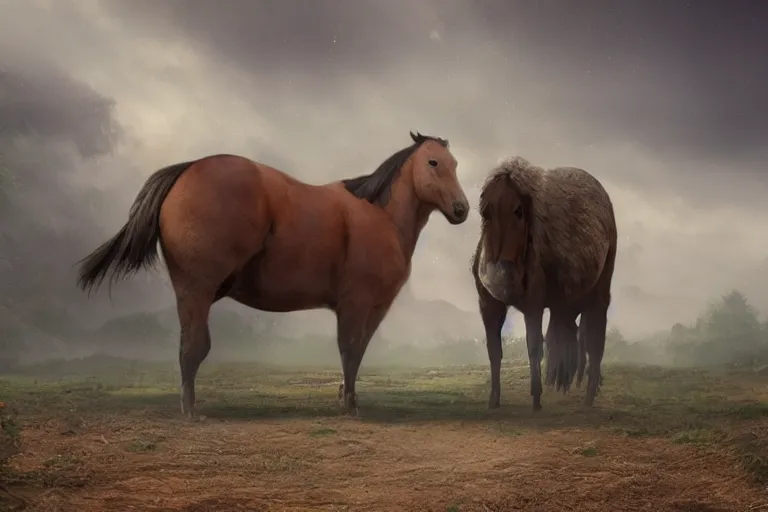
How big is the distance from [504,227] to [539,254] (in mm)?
304

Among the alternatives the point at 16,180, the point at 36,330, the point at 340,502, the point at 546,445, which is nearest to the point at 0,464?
the point at 340,502

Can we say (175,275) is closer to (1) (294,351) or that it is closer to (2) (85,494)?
(2) (85,494)

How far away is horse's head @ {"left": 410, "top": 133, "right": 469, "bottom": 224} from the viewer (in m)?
4.44

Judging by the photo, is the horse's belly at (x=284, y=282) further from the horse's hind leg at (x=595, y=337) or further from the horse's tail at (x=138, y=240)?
the horse's hind leg at (x=595, y=337)

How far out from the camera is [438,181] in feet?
14.7

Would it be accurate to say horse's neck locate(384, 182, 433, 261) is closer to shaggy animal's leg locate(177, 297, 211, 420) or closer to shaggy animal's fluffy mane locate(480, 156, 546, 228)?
shaggy animal's fluffy mane locate(480, 156, 546, 228)

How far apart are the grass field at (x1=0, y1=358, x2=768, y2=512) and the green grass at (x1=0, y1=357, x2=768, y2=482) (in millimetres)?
19

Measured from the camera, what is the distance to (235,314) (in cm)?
582

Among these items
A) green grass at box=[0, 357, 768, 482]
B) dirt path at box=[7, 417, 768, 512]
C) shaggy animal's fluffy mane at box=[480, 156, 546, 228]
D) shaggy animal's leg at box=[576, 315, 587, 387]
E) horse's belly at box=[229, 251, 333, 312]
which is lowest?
dirt path at box=[7, 417, 768, 512]

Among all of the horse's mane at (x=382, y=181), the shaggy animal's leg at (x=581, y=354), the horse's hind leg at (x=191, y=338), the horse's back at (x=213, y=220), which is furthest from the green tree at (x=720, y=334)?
the horse's hind leg at (x=191, y=338)

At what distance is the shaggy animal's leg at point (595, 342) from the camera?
4.87 meters

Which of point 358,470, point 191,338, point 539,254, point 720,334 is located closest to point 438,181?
point 539,254

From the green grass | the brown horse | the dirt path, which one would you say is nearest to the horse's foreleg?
the brown horse

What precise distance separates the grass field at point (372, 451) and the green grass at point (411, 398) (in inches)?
0.8
